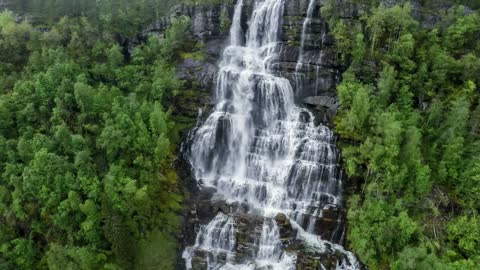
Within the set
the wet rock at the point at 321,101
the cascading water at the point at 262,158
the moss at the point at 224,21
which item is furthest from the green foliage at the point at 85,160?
the wet rock at the point at 321,101

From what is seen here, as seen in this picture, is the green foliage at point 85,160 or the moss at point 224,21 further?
the moss at point 224,21

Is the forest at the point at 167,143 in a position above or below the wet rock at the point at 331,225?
above

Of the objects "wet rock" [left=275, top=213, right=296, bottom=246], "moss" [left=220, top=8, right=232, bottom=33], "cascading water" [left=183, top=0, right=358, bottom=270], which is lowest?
"wet rock" [left=275, top=213, right=296, bottom=246]

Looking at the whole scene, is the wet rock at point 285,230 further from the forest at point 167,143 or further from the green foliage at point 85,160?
the green foliage at point 85,160

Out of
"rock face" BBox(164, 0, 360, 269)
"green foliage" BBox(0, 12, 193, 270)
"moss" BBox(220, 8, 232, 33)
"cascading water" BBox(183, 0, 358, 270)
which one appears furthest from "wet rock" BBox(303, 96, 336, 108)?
"green foliage" BBox(0, 12, 193, 270)

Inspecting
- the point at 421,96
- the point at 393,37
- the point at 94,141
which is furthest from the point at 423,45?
the point at 94,141

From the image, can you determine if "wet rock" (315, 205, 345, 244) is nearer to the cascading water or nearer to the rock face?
the rock face
